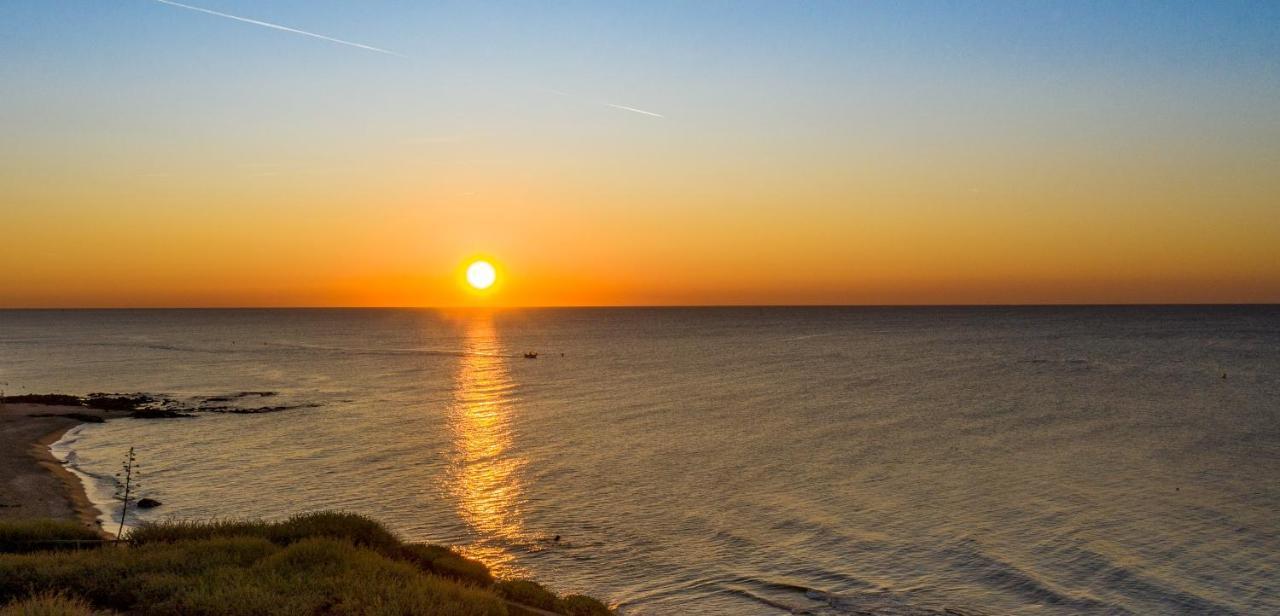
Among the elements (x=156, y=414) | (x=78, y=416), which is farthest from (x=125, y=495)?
(x=78, y=416)

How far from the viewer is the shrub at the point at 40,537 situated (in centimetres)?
1997

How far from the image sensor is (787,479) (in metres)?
39.0

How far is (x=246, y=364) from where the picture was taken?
126m

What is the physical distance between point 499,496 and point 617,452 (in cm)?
1139

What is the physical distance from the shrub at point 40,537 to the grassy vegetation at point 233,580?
3 cm

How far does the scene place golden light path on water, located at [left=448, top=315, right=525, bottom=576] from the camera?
28.8m

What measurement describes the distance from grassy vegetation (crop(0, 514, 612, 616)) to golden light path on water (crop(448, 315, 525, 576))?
6.82 metres

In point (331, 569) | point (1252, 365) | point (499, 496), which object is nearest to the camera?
point (331, 569)

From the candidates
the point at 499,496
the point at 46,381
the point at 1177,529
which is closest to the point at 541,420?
the point at 499,496

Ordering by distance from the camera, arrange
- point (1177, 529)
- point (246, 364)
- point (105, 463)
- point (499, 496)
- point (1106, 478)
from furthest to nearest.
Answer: point (246, 364), point (105, 463), point (1106, 478), point (499, 496), point (1177, 529)

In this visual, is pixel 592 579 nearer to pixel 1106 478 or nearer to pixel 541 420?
pixel 1106 478

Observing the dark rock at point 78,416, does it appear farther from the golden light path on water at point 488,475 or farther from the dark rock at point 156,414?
the golden light path on water at point 488,475

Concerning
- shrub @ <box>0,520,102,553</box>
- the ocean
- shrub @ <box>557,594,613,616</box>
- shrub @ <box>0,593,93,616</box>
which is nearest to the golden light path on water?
the ocean

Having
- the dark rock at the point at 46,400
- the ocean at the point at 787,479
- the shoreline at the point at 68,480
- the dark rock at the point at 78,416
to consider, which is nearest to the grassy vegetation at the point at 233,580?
the ocean at the point at 787,479
